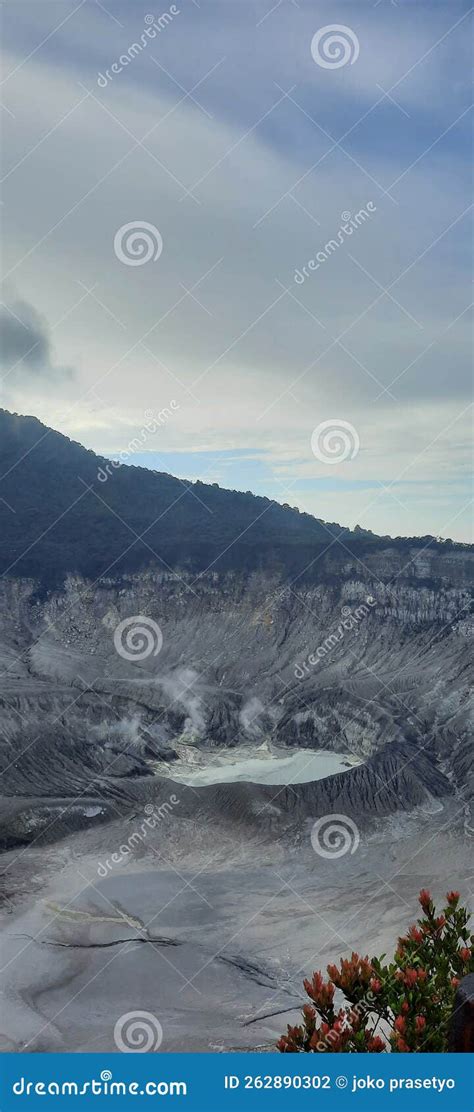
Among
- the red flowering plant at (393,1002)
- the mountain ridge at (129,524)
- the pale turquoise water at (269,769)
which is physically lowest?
the red flowering plant at (393,1002)

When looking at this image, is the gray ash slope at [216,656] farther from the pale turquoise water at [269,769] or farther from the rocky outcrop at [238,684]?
the pale turquoise water at [269,769]

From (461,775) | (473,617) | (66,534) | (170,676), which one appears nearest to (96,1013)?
(461,775)

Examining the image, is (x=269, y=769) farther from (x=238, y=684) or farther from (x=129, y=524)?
(x=129, y=524)

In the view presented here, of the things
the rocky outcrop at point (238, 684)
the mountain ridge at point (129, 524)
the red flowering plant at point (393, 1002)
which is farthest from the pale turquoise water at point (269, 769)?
the red flowering plant at point (393, 1002)

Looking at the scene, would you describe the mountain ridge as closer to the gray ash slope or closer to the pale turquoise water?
the gray ash slope

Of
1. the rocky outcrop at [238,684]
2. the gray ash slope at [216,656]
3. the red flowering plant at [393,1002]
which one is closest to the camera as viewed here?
the red flowering plant at [393,1002]
